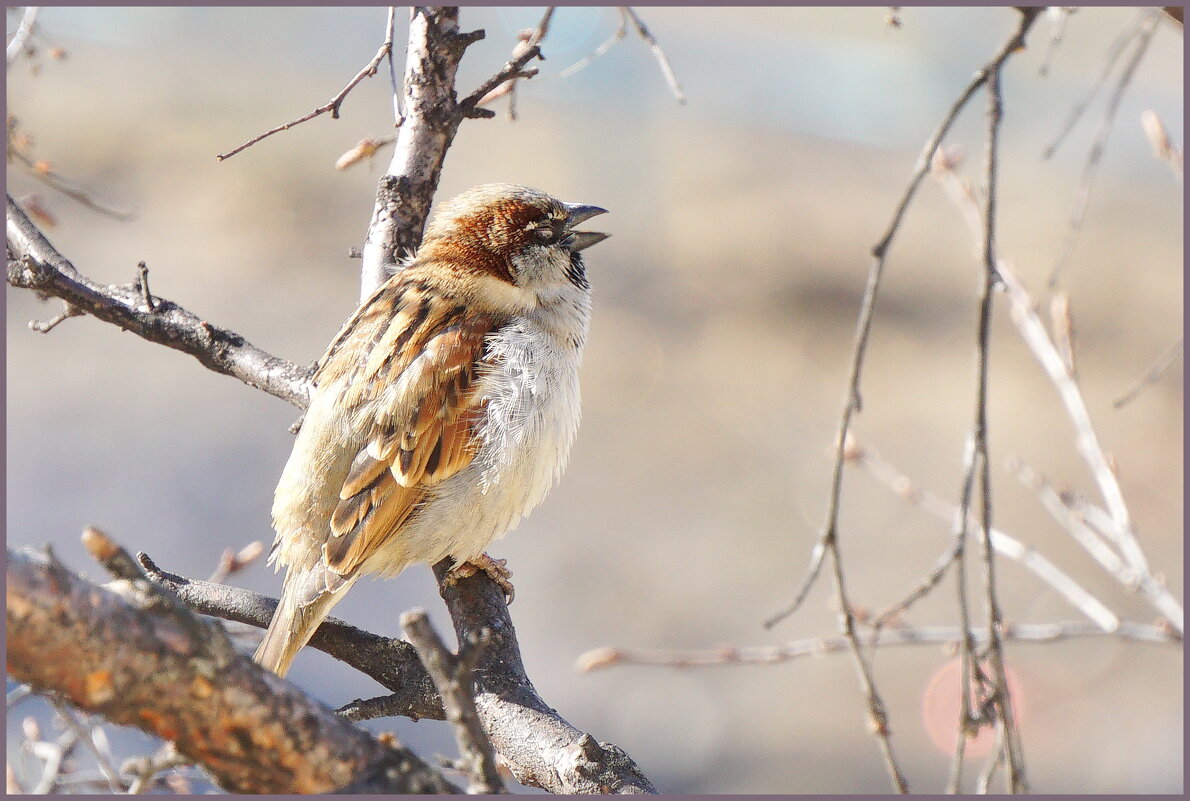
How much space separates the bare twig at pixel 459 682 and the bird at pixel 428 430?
152cm

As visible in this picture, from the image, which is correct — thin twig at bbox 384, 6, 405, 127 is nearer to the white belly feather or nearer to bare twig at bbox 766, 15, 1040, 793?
the white belly feather

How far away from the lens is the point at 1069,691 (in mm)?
6988

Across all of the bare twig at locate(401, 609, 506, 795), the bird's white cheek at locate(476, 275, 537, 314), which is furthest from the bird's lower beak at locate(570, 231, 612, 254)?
the bare twig at locate(401, 609, 506, 795)

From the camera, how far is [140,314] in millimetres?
3295

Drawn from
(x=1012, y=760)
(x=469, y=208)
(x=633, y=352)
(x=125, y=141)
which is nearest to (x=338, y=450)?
(x=469, y=208)

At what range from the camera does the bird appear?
122 inches

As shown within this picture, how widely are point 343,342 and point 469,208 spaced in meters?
0.62

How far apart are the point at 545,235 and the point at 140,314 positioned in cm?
128

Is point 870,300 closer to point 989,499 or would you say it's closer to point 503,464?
point 989,499

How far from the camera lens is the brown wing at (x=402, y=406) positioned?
3100 mm

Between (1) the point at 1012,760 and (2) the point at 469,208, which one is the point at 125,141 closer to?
(2) the point at 469,208

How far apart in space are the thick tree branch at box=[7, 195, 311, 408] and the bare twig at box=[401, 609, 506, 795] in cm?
209

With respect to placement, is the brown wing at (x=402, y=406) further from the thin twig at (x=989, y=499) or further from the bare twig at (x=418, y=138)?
the thin twig at (x=989, y=499)

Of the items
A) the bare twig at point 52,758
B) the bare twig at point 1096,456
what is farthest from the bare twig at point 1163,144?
the bare twig at point 52,758
